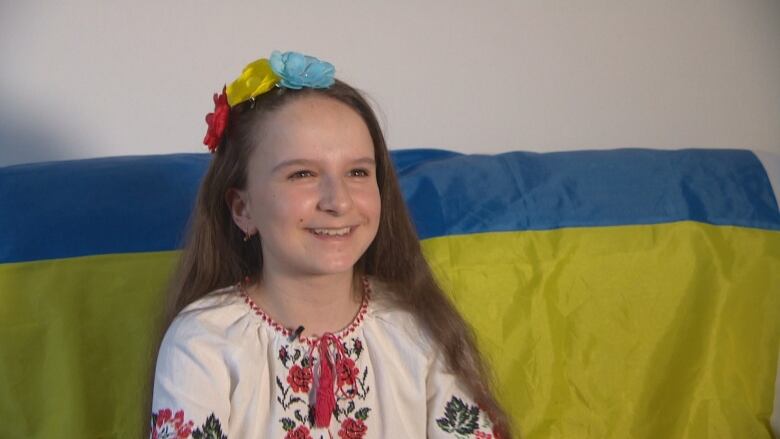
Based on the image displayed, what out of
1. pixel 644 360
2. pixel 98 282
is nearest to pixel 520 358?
pixel 644 360

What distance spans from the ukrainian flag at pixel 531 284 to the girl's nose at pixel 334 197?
37 centimetres

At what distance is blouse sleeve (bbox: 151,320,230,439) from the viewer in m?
1.07

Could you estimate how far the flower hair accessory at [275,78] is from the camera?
116 centimetres

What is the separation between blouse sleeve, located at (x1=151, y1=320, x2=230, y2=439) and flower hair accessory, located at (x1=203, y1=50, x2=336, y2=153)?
0.27m

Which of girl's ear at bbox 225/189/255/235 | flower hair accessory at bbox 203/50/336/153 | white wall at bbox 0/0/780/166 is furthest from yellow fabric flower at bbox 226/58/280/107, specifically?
white wall at bbox 0/0/780/166

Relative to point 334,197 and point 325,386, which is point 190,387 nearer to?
point 325,386

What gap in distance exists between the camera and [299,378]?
117cm

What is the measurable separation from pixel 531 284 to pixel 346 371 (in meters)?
0.39

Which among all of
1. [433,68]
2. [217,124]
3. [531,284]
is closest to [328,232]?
[217,124]

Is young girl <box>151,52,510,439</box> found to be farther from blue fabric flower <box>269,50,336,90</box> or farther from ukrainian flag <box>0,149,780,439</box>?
ukrainian flag <box>0,149,780,439</box>

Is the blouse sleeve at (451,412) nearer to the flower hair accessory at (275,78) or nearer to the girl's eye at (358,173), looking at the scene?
the girl's eye at (358,173)

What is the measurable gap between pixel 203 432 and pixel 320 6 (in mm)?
902

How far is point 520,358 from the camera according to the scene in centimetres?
141

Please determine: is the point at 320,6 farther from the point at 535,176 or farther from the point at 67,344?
the point at 67,344
